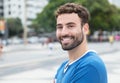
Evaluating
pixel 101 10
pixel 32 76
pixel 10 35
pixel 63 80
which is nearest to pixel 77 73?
pixel 63 80

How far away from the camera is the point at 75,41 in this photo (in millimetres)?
2633

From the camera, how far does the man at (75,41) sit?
251cm

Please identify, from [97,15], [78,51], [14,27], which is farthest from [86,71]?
[14,27]

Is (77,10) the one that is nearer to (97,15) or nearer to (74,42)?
(74,42)

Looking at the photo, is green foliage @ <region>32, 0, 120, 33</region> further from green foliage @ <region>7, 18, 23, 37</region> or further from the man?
the man

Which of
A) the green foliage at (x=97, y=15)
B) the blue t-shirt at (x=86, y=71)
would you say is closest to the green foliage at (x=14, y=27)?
the green foliage at (x=97, y=15)

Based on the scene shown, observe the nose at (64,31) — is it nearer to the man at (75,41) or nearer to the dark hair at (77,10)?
the man at (75,41)

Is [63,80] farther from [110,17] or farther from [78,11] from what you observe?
[110,17]

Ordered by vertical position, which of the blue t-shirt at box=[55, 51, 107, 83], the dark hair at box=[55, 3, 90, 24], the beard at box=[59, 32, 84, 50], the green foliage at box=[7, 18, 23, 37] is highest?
the dark hair at box=[55, 3, 90, 24]

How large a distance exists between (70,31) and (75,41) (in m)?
0.08

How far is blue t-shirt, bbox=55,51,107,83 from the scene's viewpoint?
2.42 metres

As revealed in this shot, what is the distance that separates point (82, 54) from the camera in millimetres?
2656

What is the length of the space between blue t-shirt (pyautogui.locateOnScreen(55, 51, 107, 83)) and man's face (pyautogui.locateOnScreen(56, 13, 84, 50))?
0.12 m

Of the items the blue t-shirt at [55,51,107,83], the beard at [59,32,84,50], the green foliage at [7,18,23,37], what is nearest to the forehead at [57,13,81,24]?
the beard at [59,32,84,50]
